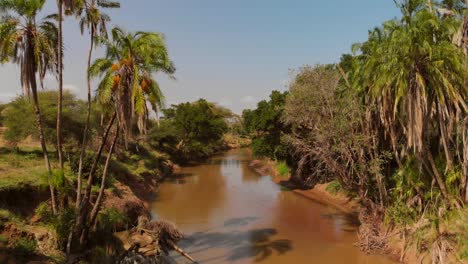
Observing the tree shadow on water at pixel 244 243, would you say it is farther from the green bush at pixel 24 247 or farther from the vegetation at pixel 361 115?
the green bush at pixel 24 247

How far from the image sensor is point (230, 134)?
9525cm

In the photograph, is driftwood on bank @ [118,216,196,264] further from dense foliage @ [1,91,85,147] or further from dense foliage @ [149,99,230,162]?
dense foliage @ [149,99,230,162]

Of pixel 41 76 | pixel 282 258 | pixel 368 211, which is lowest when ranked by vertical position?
pixel 282 258

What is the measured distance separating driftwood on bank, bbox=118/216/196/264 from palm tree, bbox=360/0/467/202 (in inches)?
433

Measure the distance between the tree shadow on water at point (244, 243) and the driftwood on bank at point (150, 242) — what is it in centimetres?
82

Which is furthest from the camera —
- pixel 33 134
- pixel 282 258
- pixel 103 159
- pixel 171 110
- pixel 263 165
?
pixel 171 110

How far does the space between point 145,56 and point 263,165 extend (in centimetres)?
3476

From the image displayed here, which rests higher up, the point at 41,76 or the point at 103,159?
the point at 41,76

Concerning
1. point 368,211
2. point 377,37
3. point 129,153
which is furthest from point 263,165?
point 377,37

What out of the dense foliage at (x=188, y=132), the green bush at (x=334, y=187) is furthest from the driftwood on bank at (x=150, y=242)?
the dense foliage at (x=188, y=132)

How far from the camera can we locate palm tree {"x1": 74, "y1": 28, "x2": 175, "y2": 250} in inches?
474

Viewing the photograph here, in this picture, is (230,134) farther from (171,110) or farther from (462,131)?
(462,131)

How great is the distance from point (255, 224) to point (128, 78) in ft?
41.8

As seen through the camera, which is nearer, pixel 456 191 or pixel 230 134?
pixel 456 191
